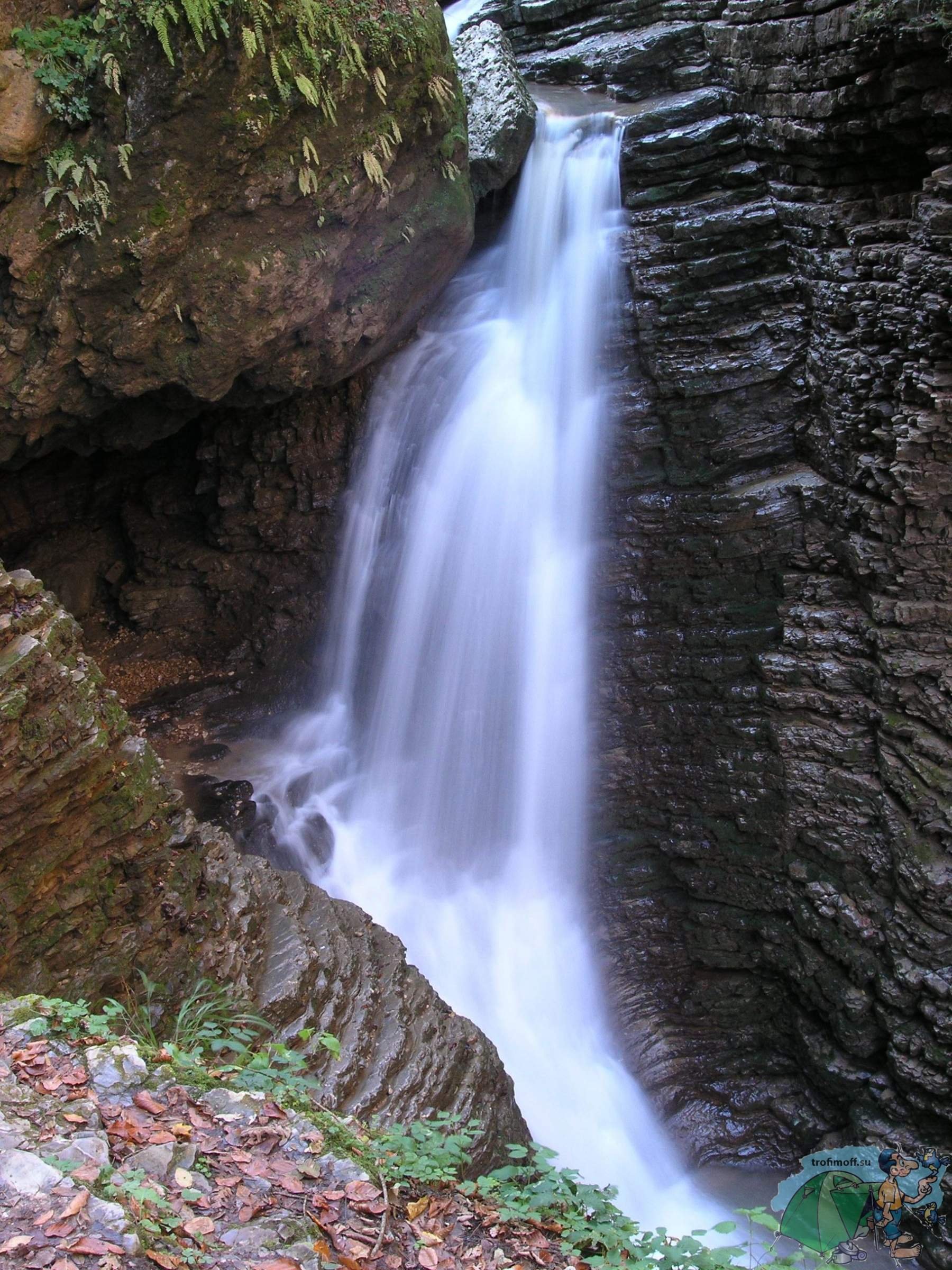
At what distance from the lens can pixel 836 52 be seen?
758 centimetres

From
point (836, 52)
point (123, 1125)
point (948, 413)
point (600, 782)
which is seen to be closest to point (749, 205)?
point (836, 52)

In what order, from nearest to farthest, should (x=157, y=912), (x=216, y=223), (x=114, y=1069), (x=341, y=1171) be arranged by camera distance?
1. (x=341, y=1171)
2. (x=114, y=1069)
3. (x=157, y=912)
4. (x=216, y=223)

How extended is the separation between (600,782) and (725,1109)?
3237mm

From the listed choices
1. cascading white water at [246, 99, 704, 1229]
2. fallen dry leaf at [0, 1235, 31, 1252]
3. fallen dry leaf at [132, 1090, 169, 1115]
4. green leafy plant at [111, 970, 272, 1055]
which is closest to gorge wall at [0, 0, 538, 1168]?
green leafy plant at [111, 970, 272, 1055]

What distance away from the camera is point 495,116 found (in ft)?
32.8

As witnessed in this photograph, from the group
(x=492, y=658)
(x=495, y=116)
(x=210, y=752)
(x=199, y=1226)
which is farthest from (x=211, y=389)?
(x=199, y=1226)

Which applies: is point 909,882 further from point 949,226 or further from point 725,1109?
point 949,226

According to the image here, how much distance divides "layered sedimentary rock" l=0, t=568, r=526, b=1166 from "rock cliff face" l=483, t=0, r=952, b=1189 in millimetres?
3384

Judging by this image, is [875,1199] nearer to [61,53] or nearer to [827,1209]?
[827,1209]

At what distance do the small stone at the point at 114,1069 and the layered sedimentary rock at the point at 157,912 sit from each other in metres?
1.14

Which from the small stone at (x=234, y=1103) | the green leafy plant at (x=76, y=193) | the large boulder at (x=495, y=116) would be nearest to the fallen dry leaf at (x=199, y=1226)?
the small stone at (x=234, y=1103)

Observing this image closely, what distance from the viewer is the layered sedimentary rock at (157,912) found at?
4500 mm

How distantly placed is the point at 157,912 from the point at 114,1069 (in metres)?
1.85

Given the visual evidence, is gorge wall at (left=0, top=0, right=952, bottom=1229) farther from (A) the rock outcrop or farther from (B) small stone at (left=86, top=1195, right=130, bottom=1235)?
(B) small stone at (left=86, top=1195, right=130, bottom=1235)
